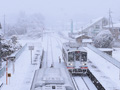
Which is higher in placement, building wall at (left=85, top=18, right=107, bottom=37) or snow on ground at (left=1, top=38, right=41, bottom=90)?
building wall at (left=85, top=18, right=107, bottom=37)

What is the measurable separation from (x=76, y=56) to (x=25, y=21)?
89811 millimetres

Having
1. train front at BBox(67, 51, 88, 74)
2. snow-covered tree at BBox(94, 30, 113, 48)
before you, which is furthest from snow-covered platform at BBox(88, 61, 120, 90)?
snow-covered tree at BBox(94, 30, 113, 48)

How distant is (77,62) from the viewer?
62.5 ft

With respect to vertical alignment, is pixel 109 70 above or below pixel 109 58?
below

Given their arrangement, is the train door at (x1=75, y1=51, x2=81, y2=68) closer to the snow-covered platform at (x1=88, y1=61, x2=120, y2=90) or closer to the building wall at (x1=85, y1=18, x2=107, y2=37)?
the snow-covered platform at (x1=88, y1=61, x2=120, y2=90)

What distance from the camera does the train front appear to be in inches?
743

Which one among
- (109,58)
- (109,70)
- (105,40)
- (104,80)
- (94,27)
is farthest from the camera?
(94,27)

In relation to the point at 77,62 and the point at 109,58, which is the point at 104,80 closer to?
the point at 77,62

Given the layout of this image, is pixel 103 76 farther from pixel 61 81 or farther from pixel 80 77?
pixel 61 81

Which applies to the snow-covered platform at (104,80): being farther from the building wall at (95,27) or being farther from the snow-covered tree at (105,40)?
the building wall at (95,27)

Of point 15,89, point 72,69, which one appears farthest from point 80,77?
point 15,89

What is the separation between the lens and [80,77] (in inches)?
765

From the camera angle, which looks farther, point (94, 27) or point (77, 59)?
point (94, 27)

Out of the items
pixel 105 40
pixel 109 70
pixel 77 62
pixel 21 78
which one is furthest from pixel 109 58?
pixel 21 78
